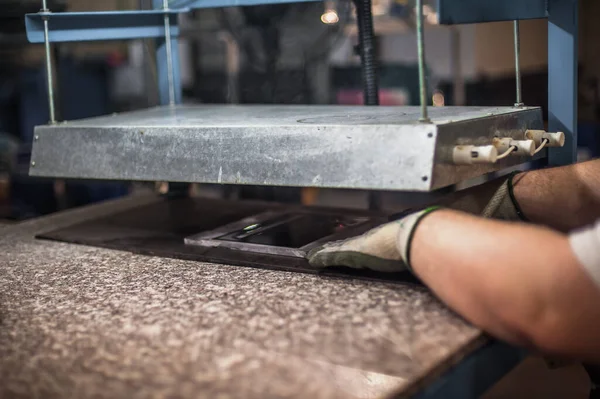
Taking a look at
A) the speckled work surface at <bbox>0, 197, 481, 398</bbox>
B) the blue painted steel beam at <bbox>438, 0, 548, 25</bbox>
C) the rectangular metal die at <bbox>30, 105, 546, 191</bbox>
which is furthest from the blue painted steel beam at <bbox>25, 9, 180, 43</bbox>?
the blue painted steel beam at <bbox>438, 0, 548, 25</bbox>

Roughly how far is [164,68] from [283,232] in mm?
768

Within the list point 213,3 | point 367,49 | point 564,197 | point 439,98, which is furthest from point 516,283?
point 439,98

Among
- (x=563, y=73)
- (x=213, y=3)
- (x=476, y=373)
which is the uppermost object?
(x=213, y=3)

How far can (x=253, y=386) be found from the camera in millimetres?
751

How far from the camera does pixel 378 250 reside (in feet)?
3.44

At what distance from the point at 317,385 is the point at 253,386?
0.07m

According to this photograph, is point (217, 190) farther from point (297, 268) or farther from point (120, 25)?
point (297, 268)

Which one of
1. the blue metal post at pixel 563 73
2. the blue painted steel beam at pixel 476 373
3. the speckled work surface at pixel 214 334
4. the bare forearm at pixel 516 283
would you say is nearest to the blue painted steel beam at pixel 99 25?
the speckled work surface at pixel 214 334

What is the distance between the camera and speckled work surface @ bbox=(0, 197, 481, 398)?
768mm

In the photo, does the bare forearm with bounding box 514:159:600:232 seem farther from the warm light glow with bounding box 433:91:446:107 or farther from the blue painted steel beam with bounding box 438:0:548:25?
the warm light glow with bounding box 433:91:446:107

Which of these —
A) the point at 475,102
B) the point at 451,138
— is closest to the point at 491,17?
the point at 451,138

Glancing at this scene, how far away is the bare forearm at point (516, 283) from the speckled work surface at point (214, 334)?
51 millimetres

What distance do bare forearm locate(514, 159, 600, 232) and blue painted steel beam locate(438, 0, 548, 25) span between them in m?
0.32

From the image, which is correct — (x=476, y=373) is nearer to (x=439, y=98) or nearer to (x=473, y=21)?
(x=473, y=21)
